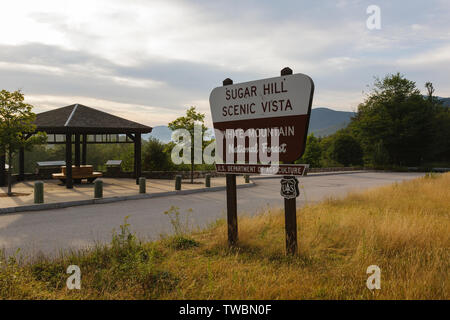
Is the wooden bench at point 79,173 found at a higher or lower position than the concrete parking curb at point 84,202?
higher

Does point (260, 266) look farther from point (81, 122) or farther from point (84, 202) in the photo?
point (81, 122)

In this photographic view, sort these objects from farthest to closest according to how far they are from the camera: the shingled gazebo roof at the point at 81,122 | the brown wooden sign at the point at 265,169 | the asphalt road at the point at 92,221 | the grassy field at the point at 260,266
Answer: the shingled gazebo roof at the point at 81,122 → the asphalt road at the point at 92,221 → the brown wooden sign at the point at 265,169 → the grassy field at the point at 260,266

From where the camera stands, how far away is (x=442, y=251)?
5281 mm

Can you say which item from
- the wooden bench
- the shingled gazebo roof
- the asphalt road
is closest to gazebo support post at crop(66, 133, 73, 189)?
the shingled gazebo roof

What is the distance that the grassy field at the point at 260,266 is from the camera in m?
3.90

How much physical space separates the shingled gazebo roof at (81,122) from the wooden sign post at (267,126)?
519 inches

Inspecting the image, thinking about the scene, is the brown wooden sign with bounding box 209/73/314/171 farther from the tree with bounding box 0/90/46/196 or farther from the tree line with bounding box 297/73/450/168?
the tree line with bounding box 297/73/450/168

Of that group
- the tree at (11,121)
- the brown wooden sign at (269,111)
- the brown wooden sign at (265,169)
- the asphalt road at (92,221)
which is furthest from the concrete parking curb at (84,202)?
the brown wooden sign at (269,111)

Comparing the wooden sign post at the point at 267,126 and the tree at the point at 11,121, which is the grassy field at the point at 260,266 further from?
the tree at the point at 11,121

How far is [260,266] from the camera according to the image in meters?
4.79

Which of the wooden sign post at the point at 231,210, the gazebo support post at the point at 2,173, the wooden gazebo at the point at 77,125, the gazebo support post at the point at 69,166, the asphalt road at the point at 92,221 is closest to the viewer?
the wooden sign post at the point at 231,210

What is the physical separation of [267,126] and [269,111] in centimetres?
25

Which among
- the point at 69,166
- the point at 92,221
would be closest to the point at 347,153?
the point at 69,166

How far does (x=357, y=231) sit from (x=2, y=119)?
13.7 meters
